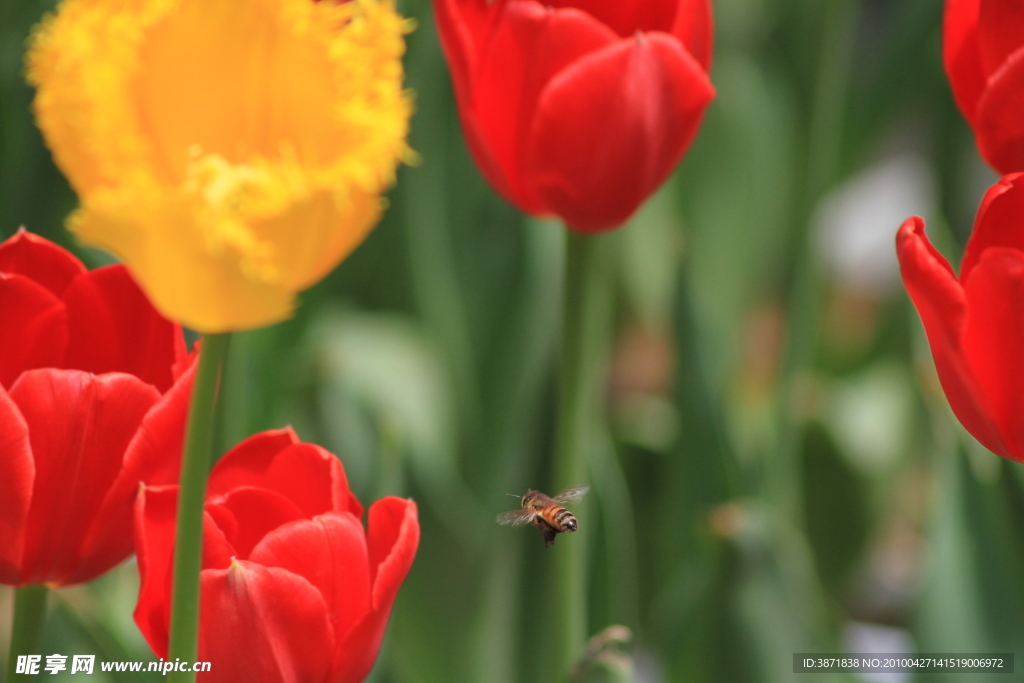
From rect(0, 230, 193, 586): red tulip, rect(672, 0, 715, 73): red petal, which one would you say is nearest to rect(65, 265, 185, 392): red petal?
rect(0, 230, 193, 586): red tulip

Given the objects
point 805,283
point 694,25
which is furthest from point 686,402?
point 694,25

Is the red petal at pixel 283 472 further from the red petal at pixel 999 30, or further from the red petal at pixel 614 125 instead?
the red petal at pixel 999 30

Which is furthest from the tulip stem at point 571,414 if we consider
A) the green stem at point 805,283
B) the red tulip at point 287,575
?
the green stem at point 805,283

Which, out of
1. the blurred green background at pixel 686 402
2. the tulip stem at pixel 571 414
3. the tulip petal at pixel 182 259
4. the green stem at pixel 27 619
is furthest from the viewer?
the blurred green background at pixel 686 402

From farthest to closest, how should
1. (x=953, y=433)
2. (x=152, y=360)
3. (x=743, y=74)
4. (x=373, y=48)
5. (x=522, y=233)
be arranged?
(x=743, y=74)
(x=522, y=233)
(x=953, y=433)
(x=152, y=360)
(x=373, y=48)

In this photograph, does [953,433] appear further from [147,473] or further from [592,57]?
[147,473]

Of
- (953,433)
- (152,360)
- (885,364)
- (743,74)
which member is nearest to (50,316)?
(152,360)

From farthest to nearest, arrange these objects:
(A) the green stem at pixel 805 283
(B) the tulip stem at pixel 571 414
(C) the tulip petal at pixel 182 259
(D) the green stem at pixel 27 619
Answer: (A) the green stem at pixel 805 283
(B) the tulip stem at pixel 571 414
(D) the green stem at pixel 27 619
(C) the tulip petal at pixel 182 259

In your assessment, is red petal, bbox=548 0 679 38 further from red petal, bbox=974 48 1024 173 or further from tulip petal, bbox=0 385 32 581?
tulip petal, bbox=0 385 32 581
